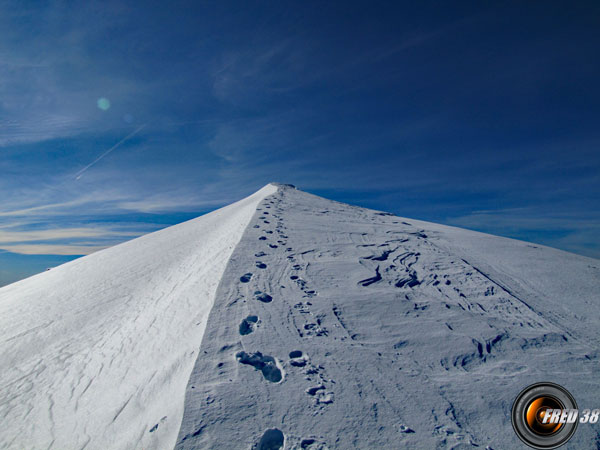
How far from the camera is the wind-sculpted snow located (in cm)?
303

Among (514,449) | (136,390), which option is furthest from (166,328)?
(514,449)

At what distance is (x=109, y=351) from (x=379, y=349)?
14.4 ft

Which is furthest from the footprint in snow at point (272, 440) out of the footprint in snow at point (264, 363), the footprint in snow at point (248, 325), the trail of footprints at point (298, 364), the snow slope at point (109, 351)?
the footprint in snow at point (248, 325)

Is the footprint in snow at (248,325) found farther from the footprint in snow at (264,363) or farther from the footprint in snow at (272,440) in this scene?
the footprint in snow at (272,440)

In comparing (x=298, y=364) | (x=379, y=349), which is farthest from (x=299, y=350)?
(x=379, y=349)

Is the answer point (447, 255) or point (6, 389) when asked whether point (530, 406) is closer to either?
point (447, 255)

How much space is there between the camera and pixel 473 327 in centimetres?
493

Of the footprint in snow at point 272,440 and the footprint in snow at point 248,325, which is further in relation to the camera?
the footprint in snow at point 248,325

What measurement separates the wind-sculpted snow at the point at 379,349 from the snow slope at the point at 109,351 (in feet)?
1.52

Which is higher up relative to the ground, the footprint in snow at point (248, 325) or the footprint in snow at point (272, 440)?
the footprint in snow at point (248, 325)

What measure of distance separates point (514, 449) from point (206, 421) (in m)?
3.01

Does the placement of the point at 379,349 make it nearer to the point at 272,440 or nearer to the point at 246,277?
the point at 272,440

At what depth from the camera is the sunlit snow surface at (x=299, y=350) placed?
10.1ft

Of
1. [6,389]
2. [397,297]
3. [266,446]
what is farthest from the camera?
[397,297]
